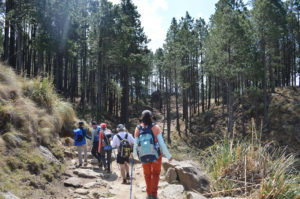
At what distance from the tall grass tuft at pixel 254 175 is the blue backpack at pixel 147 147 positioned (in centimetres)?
132

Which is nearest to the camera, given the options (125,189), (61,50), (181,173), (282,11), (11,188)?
(11,188)

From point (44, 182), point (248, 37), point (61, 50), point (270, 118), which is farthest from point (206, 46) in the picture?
point (44, 182)

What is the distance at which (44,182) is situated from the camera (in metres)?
5.30

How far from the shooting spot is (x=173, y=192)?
5398 millimetres

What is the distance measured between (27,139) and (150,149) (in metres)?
3.74

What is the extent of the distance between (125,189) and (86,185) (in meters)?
1.13

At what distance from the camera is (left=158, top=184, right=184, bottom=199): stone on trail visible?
207 inches

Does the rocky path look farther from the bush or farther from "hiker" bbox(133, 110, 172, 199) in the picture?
the bush

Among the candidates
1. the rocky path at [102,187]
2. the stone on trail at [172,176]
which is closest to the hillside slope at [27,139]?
the rocky path at [102,187]

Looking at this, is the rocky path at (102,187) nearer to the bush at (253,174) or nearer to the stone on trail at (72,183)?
the stone on trail at (72,183)

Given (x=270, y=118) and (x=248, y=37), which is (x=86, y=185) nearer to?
(x=248, y=37)

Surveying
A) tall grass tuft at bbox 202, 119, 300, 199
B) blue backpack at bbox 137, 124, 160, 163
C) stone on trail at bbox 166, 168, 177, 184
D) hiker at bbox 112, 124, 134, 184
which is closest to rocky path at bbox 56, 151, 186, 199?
stone on trail at bbox 166, 168, 177, 184

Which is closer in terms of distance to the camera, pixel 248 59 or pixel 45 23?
pixel 248 59

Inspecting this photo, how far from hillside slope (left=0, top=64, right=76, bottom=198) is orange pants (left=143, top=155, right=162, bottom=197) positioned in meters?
2.38
